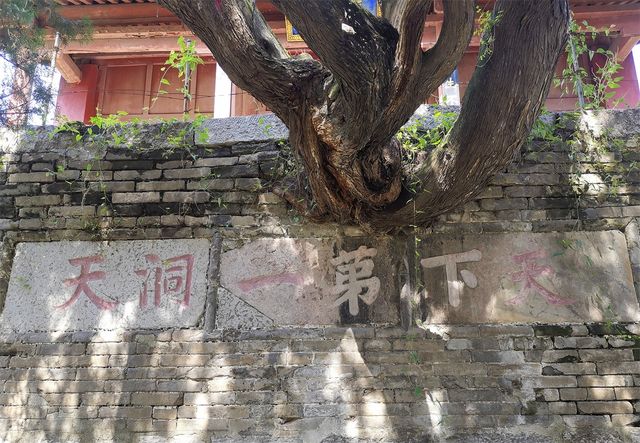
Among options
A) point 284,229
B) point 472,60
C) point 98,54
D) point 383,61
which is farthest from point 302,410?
point 98,54

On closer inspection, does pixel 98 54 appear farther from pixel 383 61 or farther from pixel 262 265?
pixel 383 61

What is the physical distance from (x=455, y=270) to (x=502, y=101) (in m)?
1.24

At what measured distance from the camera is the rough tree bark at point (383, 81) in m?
2.65

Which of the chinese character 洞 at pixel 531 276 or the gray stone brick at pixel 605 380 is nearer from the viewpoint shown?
the gray stone brick at pixel 605 380

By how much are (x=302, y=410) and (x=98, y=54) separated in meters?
5.33

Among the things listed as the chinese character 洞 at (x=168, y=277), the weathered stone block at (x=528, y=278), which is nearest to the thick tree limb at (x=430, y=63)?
the weathered stone block at (x=528, y=278)

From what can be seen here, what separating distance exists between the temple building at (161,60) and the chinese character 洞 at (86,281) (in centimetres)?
233

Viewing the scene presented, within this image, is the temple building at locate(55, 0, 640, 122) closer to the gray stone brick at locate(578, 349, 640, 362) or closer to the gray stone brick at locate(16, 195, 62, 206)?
the gray stone brick at locate(16, 195, 62, 206)

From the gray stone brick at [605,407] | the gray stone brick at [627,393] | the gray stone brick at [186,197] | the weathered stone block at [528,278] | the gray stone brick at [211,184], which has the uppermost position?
the gray stone brick at [211,184]

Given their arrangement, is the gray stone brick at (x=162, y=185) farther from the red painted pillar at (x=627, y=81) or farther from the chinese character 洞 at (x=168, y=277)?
the red painted pillar at (x=627, y=81)

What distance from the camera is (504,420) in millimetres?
3529

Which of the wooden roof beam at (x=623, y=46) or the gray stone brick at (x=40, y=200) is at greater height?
the wooden roof beam at (x=623, y=46)

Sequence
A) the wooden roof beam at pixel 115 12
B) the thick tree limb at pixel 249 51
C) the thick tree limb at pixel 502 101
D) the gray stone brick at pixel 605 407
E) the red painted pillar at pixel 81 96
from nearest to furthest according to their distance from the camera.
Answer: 1. the thick tree limb at pixel 249 51
2. the thick tree limb at pixel 502 101
3. the gray stone brick at pixel 605 407
4. the wooden roof beam at pixel 115 12
5. the red painted pillar at pixel 81 96

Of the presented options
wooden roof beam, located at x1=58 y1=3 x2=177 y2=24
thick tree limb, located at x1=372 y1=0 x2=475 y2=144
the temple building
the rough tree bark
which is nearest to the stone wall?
the rough tree bark
